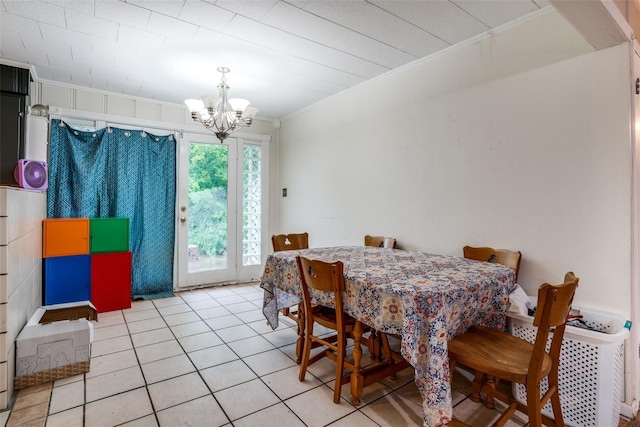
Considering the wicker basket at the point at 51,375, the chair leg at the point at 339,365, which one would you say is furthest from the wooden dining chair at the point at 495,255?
the wicker basket at the point at 51,375

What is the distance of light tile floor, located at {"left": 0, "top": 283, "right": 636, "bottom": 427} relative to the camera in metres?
1.82

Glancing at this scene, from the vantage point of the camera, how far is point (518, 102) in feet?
7.73

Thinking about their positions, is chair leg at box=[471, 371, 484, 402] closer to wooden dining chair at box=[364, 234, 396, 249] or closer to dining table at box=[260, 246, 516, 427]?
dining table at box=[260, 246, 516, 427]

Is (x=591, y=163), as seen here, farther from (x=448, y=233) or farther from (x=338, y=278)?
(x=338, y=278)

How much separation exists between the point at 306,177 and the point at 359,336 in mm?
2892

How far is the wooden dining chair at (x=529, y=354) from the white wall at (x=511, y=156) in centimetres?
59

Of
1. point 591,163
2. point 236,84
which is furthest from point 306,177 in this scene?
point 591,163

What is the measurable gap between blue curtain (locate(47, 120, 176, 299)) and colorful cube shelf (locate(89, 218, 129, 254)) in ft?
1.08

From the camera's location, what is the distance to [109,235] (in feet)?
11.8

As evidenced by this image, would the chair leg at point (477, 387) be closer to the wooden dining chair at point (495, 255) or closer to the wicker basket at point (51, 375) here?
the wooden dining chair at point (495, 255)

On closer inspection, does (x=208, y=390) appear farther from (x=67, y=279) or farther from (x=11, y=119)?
(x=11, y=119)

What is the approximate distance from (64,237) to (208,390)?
7.77ft

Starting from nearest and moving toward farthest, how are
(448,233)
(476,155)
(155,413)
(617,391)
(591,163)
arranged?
(617,391)
(155,413)
(591,163)
(476,155)
(448,233)

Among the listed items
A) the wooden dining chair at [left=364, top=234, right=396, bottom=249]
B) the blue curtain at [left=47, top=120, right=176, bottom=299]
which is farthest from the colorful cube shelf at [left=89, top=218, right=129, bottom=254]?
the wooden dining chair at [left=364, top=234, right=396, bottom=249]
